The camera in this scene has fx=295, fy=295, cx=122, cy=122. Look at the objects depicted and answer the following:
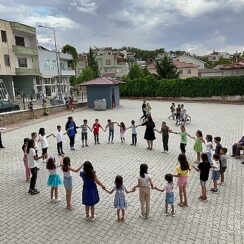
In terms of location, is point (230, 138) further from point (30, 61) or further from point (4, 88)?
point (30, 61)

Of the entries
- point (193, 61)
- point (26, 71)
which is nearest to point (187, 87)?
point (26, 71)

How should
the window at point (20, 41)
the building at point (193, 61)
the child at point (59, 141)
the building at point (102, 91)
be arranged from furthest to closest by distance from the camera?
the building at point (193, 61), the window at point (20, 41), the building at point (102, 91), the child at point (59, 141)

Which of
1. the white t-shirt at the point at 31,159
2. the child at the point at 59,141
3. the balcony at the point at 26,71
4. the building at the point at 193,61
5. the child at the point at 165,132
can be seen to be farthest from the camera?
the building at the point at 193,61

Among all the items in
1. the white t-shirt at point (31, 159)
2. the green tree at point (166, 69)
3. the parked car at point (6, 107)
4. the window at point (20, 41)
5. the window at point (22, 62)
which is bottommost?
the white t-shirt at point (31, 159)

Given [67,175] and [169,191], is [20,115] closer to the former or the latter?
[67,175]

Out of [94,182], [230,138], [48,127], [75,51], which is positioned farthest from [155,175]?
[75,51]

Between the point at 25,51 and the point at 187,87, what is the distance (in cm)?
2204

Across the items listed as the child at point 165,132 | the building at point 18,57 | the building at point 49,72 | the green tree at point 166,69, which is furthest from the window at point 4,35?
the child at point 165,132

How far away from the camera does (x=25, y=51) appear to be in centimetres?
3856

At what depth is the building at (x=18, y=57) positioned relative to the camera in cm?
3550

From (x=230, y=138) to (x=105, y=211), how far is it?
430 inches

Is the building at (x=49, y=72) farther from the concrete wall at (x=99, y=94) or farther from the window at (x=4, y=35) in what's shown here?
the concrete wall at (x=99, y=94)

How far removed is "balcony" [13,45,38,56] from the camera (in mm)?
36875

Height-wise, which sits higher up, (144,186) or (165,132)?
(165,132)
